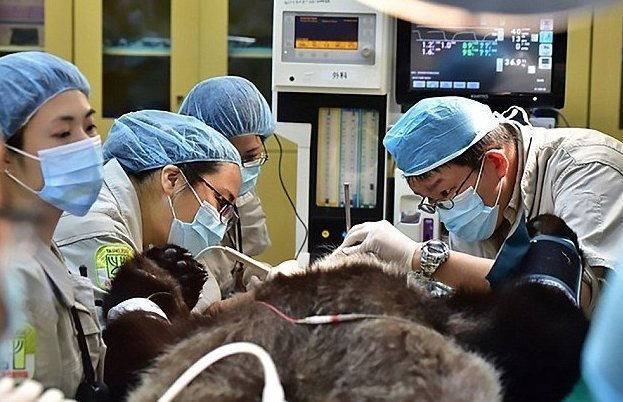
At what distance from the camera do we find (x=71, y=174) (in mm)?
1356

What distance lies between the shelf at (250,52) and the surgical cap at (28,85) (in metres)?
1.91

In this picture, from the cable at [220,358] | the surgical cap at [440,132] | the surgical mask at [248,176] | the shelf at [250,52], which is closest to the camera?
the cable at [220,358]

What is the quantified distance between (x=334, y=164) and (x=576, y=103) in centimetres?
92

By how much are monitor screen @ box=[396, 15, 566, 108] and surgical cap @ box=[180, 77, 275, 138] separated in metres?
0.47

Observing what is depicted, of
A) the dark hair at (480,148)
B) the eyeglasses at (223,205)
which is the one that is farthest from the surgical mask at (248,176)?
the dark hair at (480,148)

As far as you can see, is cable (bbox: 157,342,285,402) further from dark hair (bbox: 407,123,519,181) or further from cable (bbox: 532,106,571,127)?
cable (bbox: 532,106,571,127)

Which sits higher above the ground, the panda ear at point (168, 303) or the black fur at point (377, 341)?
the black fur at point (377, 341)

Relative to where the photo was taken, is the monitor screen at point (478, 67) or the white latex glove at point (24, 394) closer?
the white latex glove at point (24, 394)

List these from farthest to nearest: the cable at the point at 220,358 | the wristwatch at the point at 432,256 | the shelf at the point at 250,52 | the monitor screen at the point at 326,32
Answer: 1. the shelf at the point at 250,52
2. the monitor screen at the point at 326,32
3. the wristwatch at the point at 432,256
4. the cable at the point at 220,358

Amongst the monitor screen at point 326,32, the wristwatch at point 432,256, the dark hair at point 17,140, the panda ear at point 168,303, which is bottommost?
the wristwatch at point 432,256

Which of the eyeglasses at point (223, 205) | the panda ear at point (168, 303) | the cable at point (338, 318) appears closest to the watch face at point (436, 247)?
the eyeglasses at point (223, 205)

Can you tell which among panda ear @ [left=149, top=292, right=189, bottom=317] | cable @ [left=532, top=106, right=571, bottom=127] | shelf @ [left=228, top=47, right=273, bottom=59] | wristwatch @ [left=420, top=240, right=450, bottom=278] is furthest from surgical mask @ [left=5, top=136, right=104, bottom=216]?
shelf @ [left=228, top=47, right=273, bottom=59]

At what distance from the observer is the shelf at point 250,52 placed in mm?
3281

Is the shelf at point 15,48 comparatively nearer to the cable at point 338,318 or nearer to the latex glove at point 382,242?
the latex glove at point 382,242
